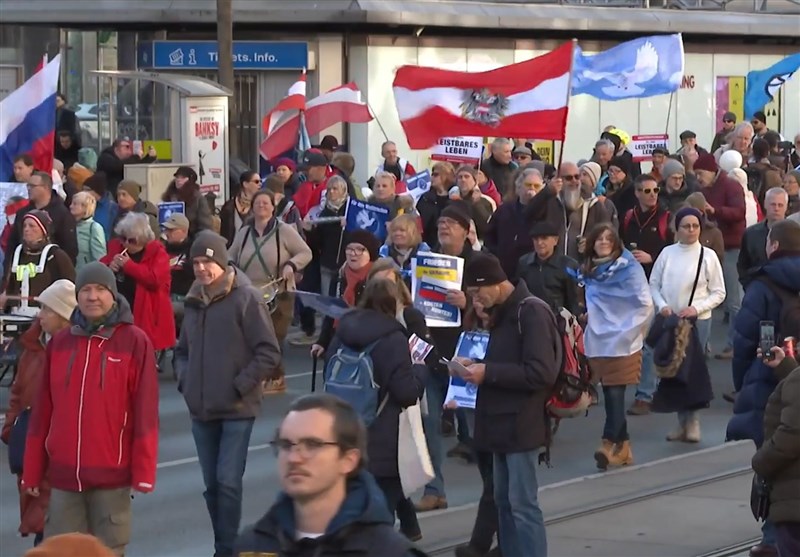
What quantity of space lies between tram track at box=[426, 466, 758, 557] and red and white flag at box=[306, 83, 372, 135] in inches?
480

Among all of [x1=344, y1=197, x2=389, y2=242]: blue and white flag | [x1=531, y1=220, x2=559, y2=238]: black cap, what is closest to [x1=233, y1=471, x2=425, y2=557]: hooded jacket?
[x1=531, y1=220, x2=559, y2=238]: black cap

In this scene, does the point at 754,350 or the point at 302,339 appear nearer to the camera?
the point at 754,350

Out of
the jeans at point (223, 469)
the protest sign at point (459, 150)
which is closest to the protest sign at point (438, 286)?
the jeans at point (223, 469)

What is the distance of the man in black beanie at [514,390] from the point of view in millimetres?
8625

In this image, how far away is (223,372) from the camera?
922 cm

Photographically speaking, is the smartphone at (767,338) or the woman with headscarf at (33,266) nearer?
the smartphone at (767,338)

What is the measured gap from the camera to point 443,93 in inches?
653

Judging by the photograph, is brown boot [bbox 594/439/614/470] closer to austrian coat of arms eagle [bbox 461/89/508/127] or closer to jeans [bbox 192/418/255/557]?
jeans [bbox 192/418/255/557]

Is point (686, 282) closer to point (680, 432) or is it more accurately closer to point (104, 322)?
point (680, 432)

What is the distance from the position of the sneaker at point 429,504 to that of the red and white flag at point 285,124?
1307 centimetres

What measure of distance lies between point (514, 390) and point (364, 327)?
89 centimetres

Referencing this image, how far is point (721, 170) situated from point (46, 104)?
271 inches

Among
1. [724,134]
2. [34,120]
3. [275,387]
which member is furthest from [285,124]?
[275,387]

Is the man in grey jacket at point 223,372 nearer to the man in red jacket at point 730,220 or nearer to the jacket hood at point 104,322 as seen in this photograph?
the jacket hood at point 104,322
